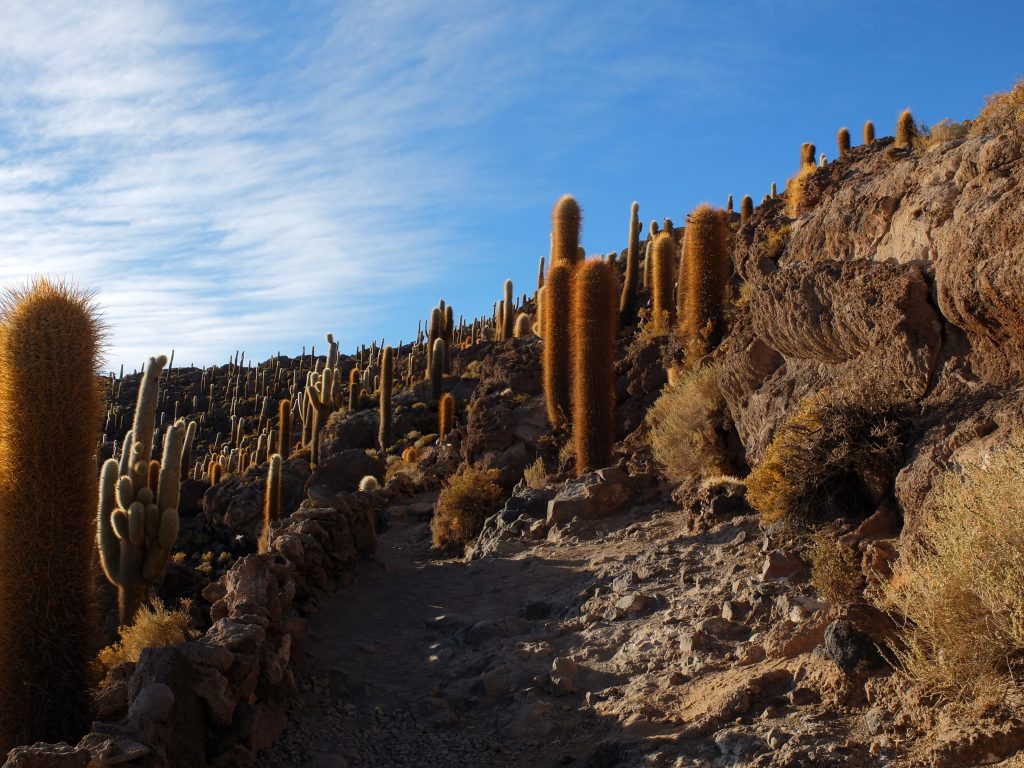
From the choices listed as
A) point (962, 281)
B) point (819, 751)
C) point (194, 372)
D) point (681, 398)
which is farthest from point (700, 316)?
point (194, 372)

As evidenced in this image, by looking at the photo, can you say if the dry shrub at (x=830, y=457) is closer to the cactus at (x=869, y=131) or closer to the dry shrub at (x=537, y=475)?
the dry shrub at (x=537, y=475)

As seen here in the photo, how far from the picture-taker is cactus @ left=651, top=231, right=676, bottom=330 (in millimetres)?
19188

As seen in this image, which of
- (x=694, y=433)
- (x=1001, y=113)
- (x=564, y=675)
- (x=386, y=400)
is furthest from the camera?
(x=386, y=400)

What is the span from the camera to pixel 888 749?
16.3 feet

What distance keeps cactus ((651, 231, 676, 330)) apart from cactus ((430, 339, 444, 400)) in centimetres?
1377

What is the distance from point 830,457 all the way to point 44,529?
710cm

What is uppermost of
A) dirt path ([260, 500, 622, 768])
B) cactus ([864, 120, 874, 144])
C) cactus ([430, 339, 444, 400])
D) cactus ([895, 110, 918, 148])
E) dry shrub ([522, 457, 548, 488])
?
cactus ([864, 120, 874, 144])

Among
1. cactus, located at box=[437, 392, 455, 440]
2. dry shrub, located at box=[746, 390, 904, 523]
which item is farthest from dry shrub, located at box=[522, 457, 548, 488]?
cactus, located at box=[437, 392, 455, 440]

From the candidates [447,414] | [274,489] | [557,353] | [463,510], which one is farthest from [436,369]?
[463,510]

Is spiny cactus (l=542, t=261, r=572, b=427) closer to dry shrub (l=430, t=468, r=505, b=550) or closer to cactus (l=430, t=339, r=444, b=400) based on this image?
dry shrub (l=430, t=468, r=505, b=550)

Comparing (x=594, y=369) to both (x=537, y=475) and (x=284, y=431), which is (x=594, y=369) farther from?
(x=284, y=431)

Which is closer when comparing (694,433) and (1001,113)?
(1001,113)

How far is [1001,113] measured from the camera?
1045 cm

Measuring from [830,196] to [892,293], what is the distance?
162 inches
